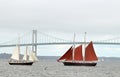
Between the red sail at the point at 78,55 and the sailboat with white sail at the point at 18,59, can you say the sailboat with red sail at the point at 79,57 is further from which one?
the sailboat with white sail at the point at 18,59

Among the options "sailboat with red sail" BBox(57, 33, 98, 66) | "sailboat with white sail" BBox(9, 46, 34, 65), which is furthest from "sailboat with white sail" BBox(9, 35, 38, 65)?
"sailboat with red sail" BBox(57, 33, 98, 66)

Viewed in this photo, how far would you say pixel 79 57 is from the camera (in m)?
107

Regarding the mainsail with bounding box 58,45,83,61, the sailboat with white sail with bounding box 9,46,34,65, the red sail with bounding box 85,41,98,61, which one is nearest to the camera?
the red sail with bounding box 85,41,98,61

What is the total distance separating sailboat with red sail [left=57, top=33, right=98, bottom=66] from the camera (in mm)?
103506

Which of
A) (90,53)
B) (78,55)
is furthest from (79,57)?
(90,53)

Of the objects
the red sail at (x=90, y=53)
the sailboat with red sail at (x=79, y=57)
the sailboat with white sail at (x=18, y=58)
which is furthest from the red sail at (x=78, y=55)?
the sailboat with white sail at (x=18, y=58)

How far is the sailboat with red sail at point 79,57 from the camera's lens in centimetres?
10351

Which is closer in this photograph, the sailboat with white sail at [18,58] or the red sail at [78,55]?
the red sail at [78,55]

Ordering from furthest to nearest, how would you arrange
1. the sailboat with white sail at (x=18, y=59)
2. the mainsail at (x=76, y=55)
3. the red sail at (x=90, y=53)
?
the sailboat with white sail at (x=18, y=59) → the mainsail at (x=76, y=55) → the red sail at (x=90, y=53)

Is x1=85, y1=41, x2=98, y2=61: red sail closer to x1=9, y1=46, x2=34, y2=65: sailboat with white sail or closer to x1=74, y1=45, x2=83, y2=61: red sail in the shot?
x1=74, y1=45, x2=83, y2=61: red sail

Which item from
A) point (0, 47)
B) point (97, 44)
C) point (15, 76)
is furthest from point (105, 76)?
point (0, 47)

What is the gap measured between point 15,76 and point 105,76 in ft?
38.3

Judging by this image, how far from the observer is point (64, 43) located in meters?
149

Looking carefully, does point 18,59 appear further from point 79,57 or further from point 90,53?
point 90,53
